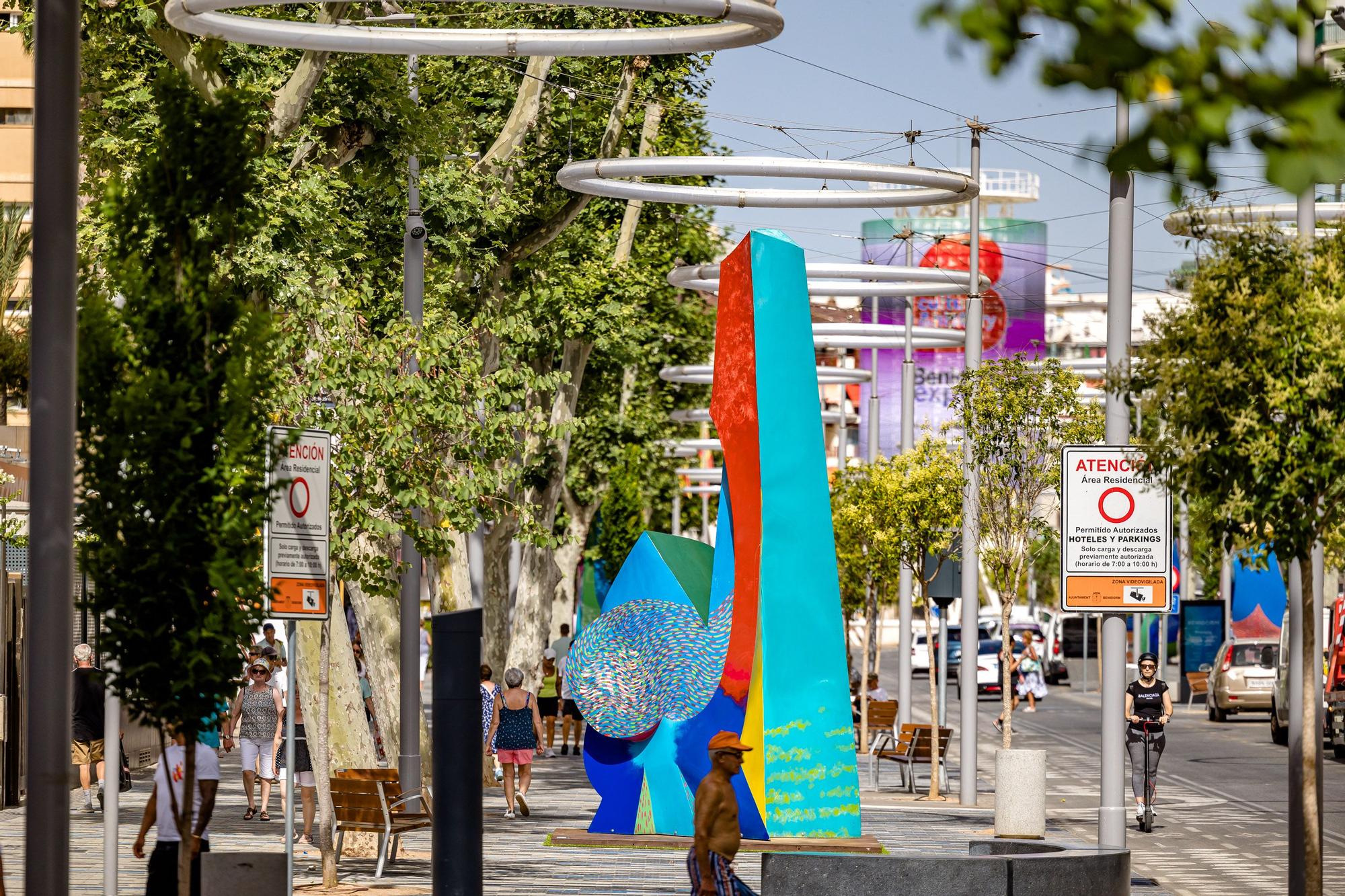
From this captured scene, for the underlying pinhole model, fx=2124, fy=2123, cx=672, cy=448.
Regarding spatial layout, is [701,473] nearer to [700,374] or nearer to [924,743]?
[700,374]

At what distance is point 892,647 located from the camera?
110625mm

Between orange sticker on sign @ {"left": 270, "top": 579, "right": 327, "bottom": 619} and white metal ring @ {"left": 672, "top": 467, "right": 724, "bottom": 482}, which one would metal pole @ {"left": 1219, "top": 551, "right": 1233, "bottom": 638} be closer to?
white metal ring @ {"left": 672, "top": 467, "right": 724, "bottom": 482}

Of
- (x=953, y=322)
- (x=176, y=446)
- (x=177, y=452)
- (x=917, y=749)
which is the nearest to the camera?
(x=177, y=452)

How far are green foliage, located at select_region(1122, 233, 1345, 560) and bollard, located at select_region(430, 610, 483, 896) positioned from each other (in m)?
4.98

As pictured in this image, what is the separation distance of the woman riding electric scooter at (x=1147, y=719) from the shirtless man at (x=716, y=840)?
12.4 m

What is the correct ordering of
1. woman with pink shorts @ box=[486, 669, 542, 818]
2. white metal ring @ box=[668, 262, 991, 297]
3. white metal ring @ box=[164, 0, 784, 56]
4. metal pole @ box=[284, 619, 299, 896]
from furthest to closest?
white metal ring @ box=[668, 262, 991, 297], woman with pink shorts @ box=[486, 669, 542, 818], white metal ring @ box=[164, 0, 784, 56], metal pole @ box=[284, 619, 299, 896]

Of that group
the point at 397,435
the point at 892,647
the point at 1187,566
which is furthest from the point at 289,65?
the point at 892,647

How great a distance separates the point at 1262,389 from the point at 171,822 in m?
6.47

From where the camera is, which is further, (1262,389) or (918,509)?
(918,509)

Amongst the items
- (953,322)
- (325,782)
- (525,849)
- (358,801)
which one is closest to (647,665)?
(525,849)

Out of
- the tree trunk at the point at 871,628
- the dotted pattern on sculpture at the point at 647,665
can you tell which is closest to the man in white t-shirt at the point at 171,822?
the dotted pattern on sculpture at the point at 647,665

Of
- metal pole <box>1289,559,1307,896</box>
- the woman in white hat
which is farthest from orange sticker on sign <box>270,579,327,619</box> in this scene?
the woman in white hat

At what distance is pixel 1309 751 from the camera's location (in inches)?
483

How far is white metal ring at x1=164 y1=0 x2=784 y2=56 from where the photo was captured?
1596cm
